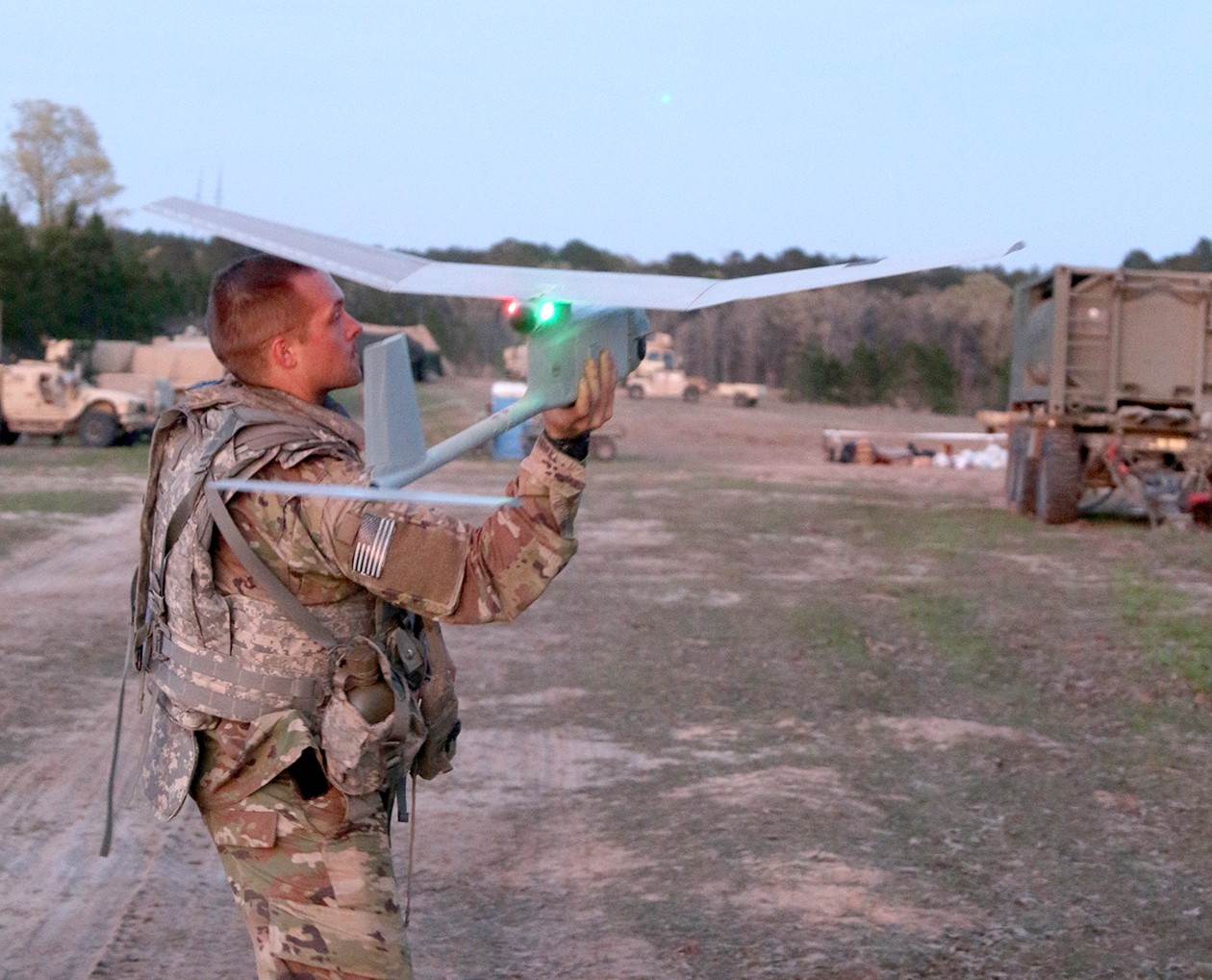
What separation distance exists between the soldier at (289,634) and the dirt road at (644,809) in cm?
157

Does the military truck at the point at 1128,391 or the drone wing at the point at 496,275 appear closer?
the drone wing at the point at 496,275

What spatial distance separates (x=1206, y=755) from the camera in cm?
648

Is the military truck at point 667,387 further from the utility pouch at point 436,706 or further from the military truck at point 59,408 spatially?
the utility pouch at point 436,706

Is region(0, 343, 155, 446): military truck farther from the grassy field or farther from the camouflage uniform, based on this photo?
the camouflage uniform

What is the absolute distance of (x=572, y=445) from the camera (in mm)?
2447

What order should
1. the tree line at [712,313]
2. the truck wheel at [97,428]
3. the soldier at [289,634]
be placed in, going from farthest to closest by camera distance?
the tree line at [712,313]
the truck wheel at [97,428]
the soldier at [289,634]

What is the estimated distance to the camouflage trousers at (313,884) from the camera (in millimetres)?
2596

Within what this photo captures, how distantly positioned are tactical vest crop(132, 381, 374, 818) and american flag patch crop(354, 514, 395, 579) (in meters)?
0.20

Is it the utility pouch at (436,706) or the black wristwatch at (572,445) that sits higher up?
the black wristwatch at (572,445)

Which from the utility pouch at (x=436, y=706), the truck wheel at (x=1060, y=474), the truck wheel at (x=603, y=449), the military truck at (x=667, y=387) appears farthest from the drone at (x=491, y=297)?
the military truck at (x=667, y=387)

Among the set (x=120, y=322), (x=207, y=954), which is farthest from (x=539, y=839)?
(x=120, y=322)

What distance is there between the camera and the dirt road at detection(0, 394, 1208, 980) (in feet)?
14.0

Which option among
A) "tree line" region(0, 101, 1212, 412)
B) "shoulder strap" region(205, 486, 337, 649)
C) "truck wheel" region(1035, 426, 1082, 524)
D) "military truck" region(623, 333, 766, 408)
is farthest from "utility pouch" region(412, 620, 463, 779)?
"military truck" region(623, 333, 766, 408)

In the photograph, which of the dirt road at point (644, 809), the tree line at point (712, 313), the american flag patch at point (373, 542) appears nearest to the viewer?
the american flag patch at point (373, 542)
